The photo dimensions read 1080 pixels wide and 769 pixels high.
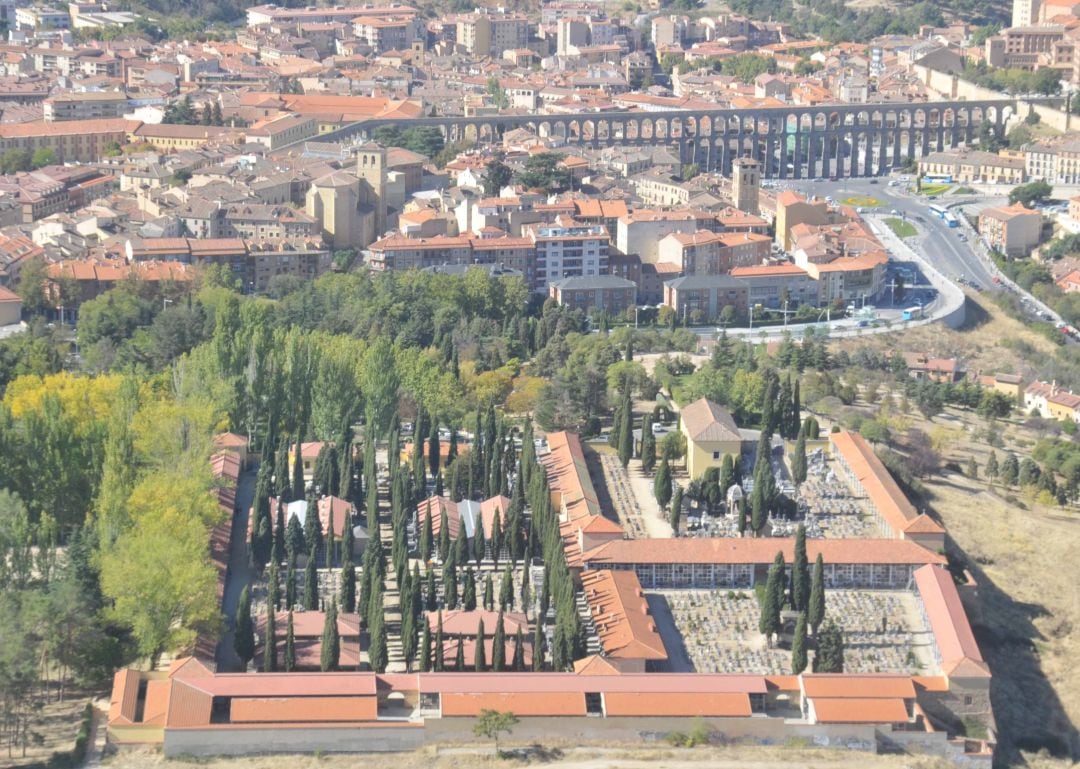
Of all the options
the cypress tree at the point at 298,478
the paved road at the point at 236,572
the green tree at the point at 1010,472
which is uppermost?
the cypress tree at the point at 298,478

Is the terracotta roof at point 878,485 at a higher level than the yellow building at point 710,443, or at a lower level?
lower

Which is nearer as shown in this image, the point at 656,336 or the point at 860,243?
the point at 656,336

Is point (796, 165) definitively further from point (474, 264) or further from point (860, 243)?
point (474, 264)

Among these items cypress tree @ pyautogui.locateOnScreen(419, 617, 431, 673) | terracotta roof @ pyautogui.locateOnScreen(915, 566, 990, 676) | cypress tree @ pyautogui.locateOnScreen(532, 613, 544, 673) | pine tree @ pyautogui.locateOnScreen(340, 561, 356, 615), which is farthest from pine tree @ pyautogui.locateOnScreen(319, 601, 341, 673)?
terracotta roof @ pyautogui.locateOnScreen(915, 566, 990, 676)

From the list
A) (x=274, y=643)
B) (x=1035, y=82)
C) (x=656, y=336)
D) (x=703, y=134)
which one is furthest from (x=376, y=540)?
(x=1035, y=82)

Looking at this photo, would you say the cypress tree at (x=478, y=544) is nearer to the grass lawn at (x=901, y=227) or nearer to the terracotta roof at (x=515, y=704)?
the terracotta roof at (x=515, y=704)

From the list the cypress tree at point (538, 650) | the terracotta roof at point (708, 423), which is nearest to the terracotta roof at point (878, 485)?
the terracotta roof at point (708, 423)

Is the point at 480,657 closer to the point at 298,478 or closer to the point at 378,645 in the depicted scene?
the point at 378,645
